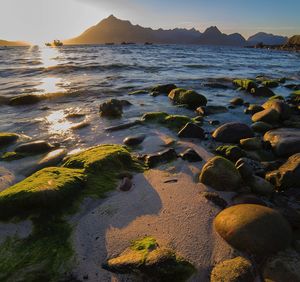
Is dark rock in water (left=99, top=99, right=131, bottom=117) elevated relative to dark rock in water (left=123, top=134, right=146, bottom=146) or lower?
lower

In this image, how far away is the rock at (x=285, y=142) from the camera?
5973mm

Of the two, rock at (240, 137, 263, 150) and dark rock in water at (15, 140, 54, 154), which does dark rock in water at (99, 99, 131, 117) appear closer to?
dark rock in water at (15, 140, 54, 154)

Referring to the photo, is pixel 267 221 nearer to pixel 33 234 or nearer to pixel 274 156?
pixel 33 234

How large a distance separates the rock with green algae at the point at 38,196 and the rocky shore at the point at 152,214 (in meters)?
A: 0.01

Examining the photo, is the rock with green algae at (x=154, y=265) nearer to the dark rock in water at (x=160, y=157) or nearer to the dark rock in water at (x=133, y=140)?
the dark rock in water at (x=160, y=157)

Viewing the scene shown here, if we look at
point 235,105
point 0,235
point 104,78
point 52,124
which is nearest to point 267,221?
point 0,235

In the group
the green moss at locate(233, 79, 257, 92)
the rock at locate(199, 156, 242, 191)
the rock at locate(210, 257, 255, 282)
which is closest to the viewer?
the rock at locate(210, 257, 255, 282)

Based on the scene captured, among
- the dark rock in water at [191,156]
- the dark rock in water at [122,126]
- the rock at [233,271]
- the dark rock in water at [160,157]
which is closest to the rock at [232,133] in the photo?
the dark rock in water at [191,156]

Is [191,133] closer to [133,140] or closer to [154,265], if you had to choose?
[133,140]

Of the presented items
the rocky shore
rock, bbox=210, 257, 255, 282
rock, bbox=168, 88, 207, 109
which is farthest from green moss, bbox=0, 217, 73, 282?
rock, bbox=168, 88, 207, 109

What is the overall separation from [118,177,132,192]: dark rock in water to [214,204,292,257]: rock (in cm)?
152

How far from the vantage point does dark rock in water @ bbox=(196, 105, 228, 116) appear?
31.8 ft

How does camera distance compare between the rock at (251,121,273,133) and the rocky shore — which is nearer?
the rocky shore

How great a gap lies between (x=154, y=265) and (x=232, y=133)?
4665mm
